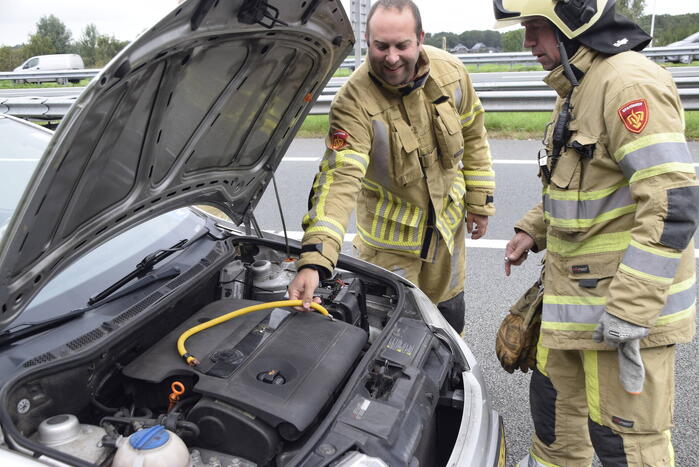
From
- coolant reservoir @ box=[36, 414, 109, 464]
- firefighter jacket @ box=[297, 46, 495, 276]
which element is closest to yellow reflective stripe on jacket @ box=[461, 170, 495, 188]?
firefighter jacket @ box=[297, 46, 495, 276]

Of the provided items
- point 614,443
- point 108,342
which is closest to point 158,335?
point 108,342

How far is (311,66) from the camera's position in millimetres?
2090

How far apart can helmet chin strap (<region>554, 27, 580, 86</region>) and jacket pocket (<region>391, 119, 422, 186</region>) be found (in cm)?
74

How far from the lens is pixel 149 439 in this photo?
1343 mm

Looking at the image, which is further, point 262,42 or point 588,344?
point 588,344

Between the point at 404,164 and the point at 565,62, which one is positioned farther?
the point at 404,164

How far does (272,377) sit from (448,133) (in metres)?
1.40

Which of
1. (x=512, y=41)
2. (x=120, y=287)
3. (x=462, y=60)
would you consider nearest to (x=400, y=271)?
(x=120, y=287)

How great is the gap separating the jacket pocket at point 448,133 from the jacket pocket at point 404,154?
0.40 feet

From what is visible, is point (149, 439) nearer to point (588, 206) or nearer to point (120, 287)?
point (120, 287)

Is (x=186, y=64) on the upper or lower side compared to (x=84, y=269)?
upper

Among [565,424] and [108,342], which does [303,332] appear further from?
[565,424]

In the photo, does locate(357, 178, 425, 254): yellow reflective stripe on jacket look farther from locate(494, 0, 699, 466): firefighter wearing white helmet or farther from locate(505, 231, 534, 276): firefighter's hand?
locate(494, 0, 699, 466): firefighter wearing white helmet

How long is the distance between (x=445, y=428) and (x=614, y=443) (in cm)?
56
